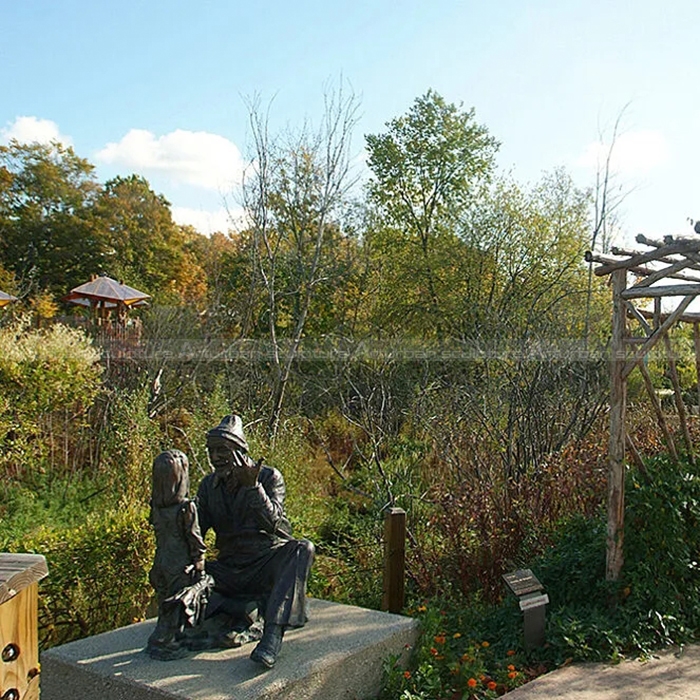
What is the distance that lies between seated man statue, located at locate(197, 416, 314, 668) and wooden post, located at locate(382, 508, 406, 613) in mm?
1007

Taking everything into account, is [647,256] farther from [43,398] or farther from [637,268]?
[43,398]

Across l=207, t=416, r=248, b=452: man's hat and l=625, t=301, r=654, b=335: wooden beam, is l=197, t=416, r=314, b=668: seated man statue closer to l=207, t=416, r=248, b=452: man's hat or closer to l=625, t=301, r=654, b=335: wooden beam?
l=207, t=416, r=248, b=452: man's hat

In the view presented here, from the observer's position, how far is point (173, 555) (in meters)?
3.69

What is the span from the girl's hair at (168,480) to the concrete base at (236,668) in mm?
739

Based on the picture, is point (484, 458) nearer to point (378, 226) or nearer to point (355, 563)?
point (355, 563)

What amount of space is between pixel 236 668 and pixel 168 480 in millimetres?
898

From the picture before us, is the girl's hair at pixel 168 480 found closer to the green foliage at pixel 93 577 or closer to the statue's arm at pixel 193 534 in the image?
the statue's arm at pixel 193 534

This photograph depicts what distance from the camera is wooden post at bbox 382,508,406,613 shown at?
16.0 ft

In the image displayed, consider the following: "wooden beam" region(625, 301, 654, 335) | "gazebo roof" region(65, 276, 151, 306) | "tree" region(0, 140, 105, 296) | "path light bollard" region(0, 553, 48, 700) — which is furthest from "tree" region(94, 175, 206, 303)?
"path light bollard" region(0, 553, 48, 700)

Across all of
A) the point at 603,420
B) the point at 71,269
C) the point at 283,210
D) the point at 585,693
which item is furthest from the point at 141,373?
the point at 71,269

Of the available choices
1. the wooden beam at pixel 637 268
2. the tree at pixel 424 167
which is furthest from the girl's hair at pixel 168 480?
the tree at pixel 424 167

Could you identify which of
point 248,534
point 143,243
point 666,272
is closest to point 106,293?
point 248,534

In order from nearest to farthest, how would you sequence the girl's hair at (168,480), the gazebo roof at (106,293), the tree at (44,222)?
the girl's hair at (168,480) → the gazebo roof at (106,293) → the tree at (44,222)

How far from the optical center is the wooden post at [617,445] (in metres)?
4.70
